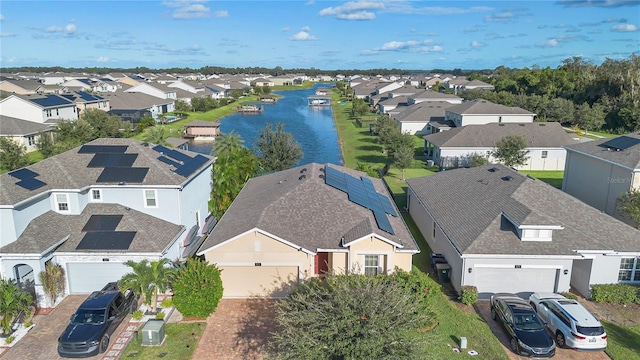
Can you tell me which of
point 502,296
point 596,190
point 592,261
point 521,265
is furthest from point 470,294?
point 596,190

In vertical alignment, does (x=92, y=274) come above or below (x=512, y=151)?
below

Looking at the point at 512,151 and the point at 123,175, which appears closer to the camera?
the point at 123,175

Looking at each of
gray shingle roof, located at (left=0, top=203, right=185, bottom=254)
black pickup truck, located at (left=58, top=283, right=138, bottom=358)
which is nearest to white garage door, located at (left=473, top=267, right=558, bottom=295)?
gray shingle roof, located at (left=0, top=203, right=185, bottom=254)

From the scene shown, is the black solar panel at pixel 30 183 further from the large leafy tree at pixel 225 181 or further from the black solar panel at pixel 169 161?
the large leafy tree at pixel 225 181

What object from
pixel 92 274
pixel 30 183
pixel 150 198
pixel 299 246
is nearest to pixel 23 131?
pixel 30 183

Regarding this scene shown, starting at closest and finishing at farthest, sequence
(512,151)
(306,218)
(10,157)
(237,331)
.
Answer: (237,331), (306,218), (10,157), (512,151)

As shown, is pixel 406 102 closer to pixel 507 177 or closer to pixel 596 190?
pixel 596 190

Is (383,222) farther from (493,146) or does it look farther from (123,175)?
(493,146)
